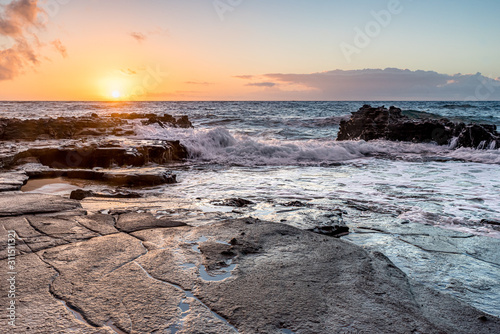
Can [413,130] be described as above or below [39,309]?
below

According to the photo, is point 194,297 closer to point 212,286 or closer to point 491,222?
point 212,286

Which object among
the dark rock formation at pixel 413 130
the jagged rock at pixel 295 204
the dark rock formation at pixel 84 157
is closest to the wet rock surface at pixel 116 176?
the dark rock formation at pixel 84 157

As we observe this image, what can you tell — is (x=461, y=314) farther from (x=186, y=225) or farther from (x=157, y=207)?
(x=157, y=207)

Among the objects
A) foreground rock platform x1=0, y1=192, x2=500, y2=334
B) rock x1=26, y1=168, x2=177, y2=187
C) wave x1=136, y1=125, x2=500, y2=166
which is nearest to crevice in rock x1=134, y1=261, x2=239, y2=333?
foreground rock platform x1=0, y1=192, x2=500, y2=334

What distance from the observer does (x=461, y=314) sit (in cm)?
194

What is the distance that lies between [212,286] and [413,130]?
542 inches

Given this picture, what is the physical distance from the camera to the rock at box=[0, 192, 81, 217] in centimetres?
342

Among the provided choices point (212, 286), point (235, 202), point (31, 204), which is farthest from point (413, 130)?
point (212, 286)

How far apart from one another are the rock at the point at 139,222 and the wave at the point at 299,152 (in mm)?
5945

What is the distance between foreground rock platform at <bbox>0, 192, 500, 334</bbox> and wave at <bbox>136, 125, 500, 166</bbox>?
6.66 meters

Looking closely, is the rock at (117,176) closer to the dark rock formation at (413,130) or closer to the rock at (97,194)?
the rock at (97,194)

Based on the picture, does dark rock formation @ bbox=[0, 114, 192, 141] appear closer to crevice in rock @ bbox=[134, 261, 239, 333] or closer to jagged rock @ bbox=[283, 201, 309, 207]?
jagged rock @ bbox=[283, 201, 309, 207]

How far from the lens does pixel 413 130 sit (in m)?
13.9

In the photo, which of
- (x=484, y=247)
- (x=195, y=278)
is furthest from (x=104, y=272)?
(x=484, y=247)
